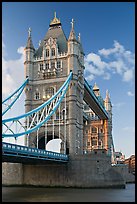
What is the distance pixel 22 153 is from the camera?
25656 millimetres

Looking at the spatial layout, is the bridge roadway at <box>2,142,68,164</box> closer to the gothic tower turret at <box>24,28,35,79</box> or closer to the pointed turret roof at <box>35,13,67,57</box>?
the gothic tower turret at <box>24,28,35,79</box>

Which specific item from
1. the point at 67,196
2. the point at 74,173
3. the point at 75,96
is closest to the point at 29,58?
the point at 75,96

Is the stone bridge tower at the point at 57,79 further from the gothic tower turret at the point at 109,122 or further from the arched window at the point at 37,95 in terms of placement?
the gothic tower turret at the point at 109,122

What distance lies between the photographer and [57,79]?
44188mm

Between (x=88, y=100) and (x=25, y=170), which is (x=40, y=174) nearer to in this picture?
(x=25, y=170)

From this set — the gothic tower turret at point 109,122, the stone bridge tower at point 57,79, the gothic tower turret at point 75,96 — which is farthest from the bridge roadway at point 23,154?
the gothic tower turret at point 109,122

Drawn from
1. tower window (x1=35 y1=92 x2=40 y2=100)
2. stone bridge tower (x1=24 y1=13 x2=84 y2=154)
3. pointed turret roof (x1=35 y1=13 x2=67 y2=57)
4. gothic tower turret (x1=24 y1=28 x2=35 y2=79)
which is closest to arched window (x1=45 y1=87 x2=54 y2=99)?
stone bridge tower (x1=24 y1=13 x2=84 y2=154)

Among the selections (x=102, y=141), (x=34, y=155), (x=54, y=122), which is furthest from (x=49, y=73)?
(x=102, y=141)

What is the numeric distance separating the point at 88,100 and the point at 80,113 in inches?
436

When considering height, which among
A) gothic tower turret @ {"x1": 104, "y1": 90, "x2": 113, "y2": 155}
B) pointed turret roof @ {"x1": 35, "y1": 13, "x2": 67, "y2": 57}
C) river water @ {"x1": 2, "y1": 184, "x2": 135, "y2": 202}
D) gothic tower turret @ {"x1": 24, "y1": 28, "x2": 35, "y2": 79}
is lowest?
river water @ {"x1": 2, "y1": 184, "x2": 135, "y2": 202}

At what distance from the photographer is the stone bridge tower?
4225 centimetres

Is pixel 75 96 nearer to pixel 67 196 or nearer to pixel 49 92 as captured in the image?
pixel 49 92

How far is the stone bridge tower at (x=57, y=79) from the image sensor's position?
42250 millimetres

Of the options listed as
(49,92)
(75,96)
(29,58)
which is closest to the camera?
(75,96)
